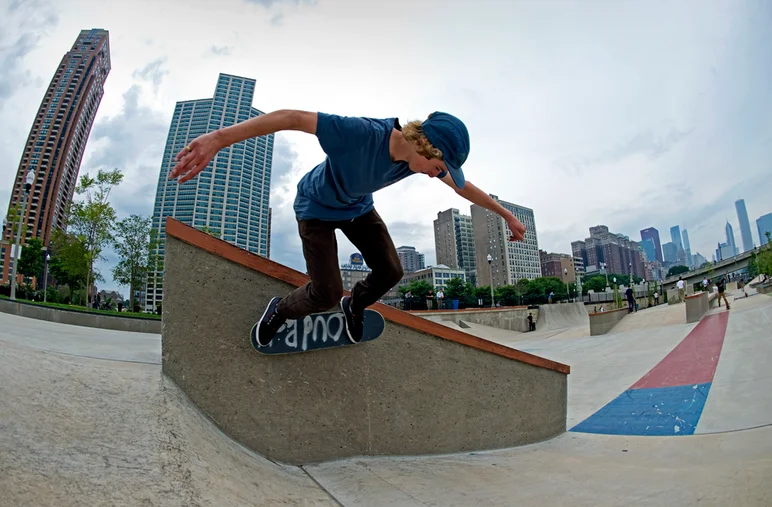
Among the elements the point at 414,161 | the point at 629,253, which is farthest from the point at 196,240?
the point at 629,253

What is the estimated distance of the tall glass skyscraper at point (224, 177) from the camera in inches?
1411

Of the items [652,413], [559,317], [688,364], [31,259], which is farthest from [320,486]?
[31,259]

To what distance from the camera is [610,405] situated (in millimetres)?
4238

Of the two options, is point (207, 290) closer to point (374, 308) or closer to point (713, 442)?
point (374, 308)

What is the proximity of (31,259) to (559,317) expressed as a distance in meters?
52.1

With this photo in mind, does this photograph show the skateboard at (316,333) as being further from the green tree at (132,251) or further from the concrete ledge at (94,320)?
the green tree at (132,251)

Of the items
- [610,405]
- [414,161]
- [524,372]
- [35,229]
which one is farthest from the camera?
[35,229]

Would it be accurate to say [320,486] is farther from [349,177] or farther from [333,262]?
[349,177]

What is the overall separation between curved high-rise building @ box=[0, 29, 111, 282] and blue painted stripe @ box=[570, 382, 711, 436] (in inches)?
3623

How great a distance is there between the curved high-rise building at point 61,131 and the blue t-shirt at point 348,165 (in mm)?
91108

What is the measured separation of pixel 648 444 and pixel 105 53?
4720 inches

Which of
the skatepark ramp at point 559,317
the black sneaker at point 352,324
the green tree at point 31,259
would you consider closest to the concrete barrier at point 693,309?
the skatepark ramp at point 559,317

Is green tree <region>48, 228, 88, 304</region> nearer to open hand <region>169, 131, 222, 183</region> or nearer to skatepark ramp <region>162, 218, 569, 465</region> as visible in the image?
skatepark ramp <region>162, 218, 569, 465</region>

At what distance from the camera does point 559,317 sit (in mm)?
22781
